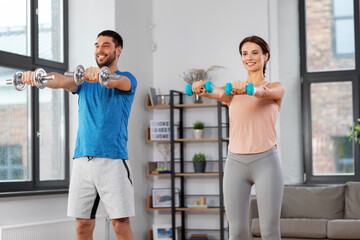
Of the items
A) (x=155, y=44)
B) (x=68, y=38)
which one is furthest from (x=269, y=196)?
(x=155, y=44)

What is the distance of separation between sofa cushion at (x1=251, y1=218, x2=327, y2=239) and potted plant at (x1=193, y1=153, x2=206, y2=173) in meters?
1.20

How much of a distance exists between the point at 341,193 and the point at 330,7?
6.96ft

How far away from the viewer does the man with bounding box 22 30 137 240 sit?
2.71m

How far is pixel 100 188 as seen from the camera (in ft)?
8.92

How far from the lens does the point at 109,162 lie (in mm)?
2715

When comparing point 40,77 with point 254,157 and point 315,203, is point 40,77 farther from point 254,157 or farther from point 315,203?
point 315,203

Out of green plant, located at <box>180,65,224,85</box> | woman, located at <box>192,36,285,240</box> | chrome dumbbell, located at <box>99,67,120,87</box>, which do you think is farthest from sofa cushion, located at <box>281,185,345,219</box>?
chrome dumbbell, located at <box>99,67,120,87</box>

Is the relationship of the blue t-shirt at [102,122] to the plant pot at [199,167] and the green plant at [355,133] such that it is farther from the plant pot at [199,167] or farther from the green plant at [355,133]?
the green plant at [355,133]

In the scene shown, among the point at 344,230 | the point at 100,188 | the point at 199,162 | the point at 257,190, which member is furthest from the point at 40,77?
the point at 199,162

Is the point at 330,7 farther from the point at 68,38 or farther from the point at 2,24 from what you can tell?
the point at 2,24

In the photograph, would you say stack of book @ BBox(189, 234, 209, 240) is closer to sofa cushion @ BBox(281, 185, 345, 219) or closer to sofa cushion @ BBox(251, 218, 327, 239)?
sofa cushion @ BBox(281, 185, 345, 219)

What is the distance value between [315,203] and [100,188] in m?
2.93

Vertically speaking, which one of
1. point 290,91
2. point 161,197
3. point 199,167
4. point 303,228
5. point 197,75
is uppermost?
point 197,75

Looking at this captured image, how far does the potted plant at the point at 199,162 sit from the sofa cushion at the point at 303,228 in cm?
120
